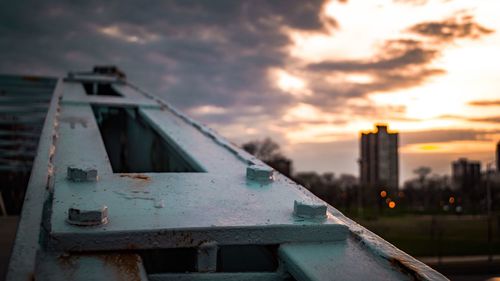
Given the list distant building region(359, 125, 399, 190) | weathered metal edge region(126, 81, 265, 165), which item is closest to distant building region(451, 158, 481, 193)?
distant building region(359, 125, 399, 190)

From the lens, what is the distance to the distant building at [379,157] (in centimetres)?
9319

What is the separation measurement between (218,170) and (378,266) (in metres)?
1.44

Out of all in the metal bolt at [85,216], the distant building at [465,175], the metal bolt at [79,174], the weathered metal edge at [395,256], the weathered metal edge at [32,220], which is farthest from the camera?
the distant building at [465,175]

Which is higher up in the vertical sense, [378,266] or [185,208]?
[185,208]

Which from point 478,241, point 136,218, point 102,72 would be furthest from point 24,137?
point 478,241

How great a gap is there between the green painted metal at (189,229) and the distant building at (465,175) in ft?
310

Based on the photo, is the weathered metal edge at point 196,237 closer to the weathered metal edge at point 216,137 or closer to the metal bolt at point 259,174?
the metal bolt at point 259,174

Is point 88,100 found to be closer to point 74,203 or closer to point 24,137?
point 74,203

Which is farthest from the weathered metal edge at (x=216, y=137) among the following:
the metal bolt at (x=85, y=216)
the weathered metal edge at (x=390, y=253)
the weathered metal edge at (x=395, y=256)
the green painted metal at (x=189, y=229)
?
the metal bolt at (x=85, y=216)

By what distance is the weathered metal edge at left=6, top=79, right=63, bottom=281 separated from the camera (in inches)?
70.1

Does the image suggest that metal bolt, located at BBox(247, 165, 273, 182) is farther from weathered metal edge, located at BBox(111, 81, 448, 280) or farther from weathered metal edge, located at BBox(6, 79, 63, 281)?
weathered metal edge, located at BBox(6, 79, 63, 281)

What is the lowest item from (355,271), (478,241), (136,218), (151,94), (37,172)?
(478,241)

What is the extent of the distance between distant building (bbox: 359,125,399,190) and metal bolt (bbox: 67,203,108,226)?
92038mm

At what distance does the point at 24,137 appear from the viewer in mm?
12000
